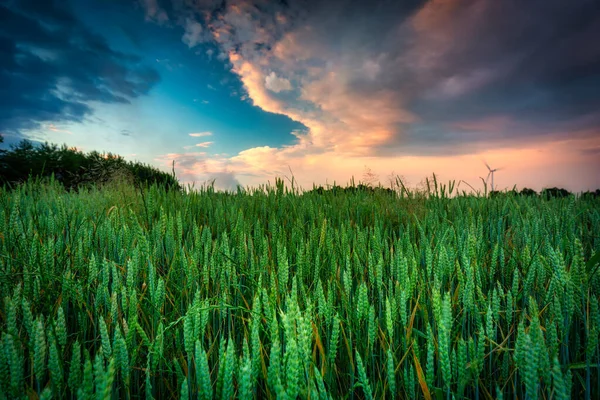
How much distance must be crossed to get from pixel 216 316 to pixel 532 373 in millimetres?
1121

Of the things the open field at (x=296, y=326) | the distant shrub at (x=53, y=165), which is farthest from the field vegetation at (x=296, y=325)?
the distant shrub at (x=53, y=165)

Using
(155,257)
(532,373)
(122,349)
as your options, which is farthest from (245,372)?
(155,257)

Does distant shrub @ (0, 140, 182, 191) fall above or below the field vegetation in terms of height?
above

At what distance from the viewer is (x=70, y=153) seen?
Answer: 1020cm

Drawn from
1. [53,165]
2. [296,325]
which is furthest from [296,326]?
[53,165]

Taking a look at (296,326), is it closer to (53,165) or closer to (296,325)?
(296,325)

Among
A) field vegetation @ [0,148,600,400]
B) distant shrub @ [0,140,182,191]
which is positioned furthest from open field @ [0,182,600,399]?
distant shrub @ [0,140,182,191]

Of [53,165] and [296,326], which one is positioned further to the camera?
[53,165]

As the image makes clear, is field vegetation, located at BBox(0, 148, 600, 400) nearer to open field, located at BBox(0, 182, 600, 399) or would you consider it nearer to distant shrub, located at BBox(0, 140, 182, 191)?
open field, located at BBox(0, 182, 600, 399)

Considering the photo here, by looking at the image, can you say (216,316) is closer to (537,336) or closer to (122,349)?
(122,349)

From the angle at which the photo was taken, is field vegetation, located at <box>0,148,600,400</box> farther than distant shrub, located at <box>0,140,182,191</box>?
No

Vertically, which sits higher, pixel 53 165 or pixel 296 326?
pixel 53 165

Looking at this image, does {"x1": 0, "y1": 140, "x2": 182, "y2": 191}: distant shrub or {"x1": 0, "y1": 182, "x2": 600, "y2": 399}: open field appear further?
{"x1": 0, "y1": 140, "x2": 182, "y2": 191}: distant shrub

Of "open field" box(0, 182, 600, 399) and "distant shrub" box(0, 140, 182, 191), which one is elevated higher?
"distant shrub" box(0, 140, 182, 191)
